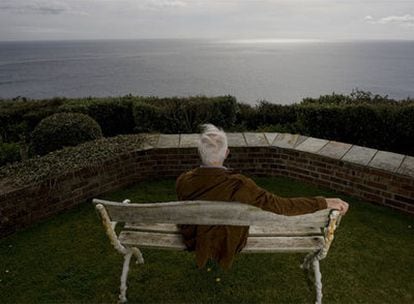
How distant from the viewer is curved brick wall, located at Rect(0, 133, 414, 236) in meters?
4.54

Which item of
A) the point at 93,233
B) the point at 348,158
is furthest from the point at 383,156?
the point at 93,233

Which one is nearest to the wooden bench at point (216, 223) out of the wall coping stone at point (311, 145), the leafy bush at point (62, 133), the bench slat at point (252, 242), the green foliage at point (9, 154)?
the bench slat at point (252, 242)

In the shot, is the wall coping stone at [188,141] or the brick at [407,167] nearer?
the brick at [407,167]

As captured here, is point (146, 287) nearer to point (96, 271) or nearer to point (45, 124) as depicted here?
point (96, 271)

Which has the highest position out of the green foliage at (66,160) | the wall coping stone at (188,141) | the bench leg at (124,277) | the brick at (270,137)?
the brick at (270,137)

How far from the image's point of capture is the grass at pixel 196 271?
11.0 ft

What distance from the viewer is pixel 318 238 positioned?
308cm

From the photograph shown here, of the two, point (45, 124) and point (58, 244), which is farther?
point (45, 124)

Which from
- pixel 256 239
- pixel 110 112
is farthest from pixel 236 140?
pixel 110 112

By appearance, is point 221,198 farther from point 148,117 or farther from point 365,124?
point 148,117

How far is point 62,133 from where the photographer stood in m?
6.80

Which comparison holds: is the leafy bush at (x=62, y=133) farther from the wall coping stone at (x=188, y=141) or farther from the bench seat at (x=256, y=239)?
the bench seat at (x=256, y=239)

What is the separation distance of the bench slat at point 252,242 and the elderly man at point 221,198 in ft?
0.33

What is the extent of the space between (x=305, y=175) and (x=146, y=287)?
9.72 feet
